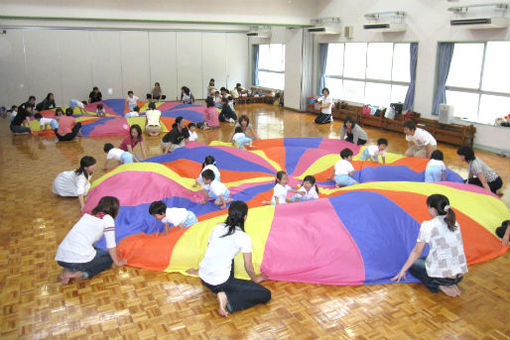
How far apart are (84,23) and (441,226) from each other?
12484mm

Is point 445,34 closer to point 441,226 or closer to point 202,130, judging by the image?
point 202,130

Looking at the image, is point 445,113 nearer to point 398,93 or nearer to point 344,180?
point 398,93

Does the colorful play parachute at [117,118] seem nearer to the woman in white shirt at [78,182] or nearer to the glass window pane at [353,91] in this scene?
the glass window pane at [353,91]

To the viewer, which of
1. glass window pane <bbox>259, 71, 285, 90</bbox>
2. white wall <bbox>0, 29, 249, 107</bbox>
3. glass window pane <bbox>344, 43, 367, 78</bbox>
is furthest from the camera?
glass window pane <bbox>259, 71, 285, 90</bbox>

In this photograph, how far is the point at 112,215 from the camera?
3.30 m

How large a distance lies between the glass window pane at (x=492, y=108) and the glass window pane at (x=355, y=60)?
126 inches

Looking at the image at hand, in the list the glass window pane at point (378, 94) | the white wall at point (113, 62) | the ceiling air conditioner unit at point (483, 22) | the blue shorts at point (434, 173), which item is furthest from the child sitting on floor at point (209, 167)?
the white wall at point (113, 62)

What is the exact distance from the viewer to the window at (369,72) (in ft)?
30.9

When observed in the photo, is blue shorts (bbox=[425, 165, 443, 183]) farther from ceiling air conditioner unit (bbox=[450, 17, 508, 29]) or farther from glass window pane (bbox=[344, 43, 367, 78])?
glass window pane (bbox=[344, 43, 367, 78])

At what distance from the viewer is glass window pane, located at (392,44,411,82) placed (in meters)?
9.20

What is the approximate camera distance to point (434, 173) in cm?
497

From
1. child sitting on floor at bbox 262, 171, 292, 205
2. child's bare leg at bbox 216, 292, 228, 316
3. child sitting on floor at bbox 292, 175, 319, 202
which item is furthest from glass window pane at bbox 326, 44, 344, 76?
child's bare leg at bbox 216, 292, 228, 316

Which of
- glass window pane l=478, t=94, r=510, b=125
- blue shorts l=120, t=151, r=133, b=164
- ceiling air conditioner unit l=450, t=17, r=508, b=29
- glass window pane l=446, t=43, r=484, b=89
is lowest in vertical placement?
blue shorts l=120, t=151, r=133, b=164

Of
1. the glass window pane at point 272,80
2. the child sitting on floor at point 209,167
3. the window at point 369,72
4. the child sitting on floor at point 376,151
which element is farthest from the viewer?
the glass window pane at point 272,80
